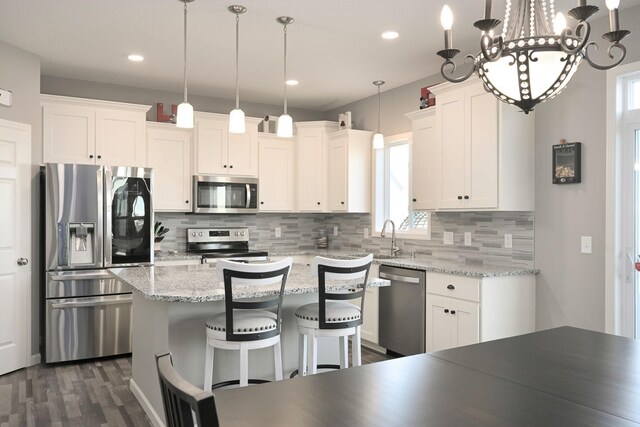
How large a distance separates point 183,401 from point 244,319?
170 cm

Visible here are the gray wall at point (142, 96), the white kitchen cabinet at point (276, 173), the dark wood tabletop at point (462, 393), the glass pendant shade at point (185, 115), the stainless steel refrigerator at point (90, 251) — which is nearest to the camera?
the dark wood tabletop at point (462, 393)

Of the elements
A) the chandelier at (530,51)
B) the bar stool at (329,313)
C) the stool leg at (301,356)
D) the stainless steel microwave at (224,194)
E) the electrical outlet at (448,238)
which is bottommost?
the stool leg at (301,356)

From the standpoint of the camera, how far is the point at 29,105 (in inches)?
168

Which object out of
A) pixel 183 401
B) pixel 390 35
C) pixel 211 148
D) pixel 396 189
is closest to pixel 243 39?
pixel 390 35

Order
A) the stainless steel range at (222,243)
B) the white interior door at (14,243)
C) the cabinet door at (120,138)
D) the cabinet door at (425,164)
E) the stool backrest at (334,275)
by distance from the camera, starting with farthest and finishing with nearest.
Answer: the stainless steel range at (222,243) < the cabinet door at (120,138) < the cabinet door at (425,164) < the white interior door at (14,243) < the stool backrest at (334,275)

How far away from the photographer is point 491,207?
12.5 ft

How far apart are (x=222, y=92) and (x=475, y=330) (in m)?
3.68

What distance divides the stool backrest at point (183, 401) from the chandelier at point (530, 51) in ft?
4.17

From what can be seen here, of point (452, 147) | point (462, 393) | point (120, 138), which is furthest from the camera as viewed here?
point (120, 138)

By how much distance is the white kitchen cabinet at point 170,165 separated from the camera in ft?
16.9

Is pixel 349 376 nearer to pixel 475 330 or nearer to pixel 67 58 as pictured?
pixel 475 330

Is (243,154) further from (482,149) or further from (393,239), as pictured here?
(482,149)

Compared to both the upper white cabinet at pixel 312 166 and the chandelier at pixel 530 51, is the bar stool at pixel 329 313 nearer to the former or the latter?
the chandelier at pixel 530 51

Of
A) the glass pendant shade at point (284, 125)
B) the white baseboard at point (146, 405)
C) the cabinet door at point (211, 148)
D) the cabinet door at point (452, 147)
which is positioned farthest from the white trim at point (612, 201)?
the cabinet door at point (211, 148)
